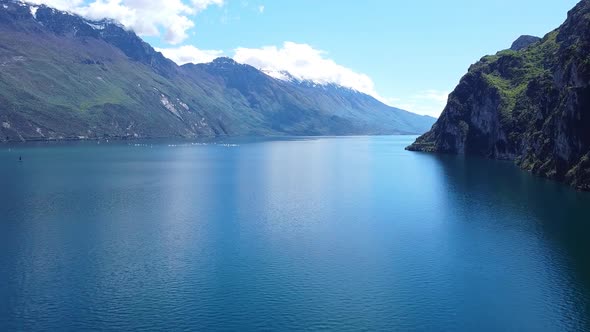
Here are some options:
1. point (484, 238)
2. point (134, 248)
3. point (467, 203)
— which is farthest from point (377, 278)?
point (467, 203)

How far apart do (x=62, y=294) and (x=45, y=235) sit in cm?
3373

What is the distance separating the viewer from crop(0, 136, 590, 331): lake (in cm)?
5944

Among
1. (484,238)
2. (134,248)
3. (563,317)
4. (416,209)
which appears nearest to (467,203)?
(416,209)

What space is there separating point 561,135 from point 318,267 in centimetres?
11570

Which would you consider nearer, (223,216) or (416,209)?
(223,216)

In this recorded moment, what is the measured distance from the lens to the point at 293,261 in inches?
3147

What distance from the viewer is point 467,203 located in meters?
136

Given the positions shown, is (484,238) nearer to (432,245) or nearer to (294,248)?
(432,245)

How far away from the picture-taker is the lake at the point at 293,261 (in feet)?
195

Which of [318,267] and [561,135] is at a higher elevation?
[561,135]

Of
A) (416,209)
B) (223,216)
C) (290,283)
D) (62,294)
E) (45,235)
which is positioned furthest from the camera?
(416,209)

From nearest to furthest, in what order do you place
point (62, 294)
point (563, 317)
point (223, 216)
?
point (563, 317), point (62, 294), point (223, 216)

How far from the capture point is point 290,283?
7006 centimetres

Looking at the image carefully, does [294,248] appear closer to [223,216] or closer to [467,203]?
[223,216]
